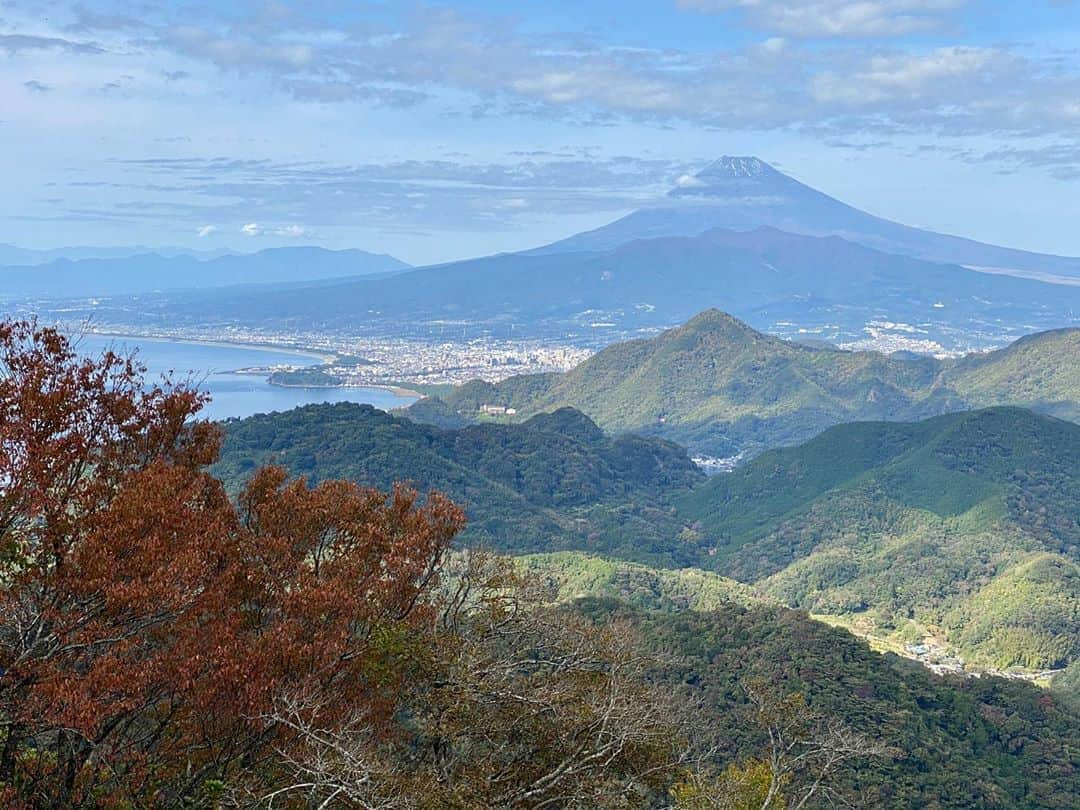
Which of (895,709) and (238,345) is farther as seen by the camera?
(238,345)

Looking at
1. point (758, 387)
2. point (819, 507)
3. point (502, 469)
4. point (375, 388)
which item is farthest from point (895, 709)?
point (375, 388)

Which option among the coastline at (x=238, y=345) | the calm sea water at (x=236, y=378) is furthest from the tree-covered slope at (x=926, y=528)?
the coastline at (x=238, y=345)

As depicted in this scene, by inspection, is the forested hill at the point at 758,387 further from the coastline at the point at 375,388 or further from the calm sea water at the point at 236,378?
the calm sea water at the point at 236,378

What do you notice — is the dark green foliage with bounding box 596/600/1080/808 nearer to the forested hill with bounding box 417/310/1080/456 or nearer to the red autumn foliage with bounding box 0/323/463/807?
the red autumn foliage with bounding box 0/323/463/807

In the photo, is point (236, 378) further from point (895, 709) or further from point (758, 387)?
point (895, 709)

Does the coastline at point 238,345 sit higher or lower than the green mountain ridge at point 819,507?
higher

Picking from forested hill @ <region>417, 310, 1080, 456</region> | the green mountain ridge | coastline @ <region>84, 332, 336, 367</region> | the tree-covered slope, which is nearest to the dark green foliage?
the green mountain ridge
